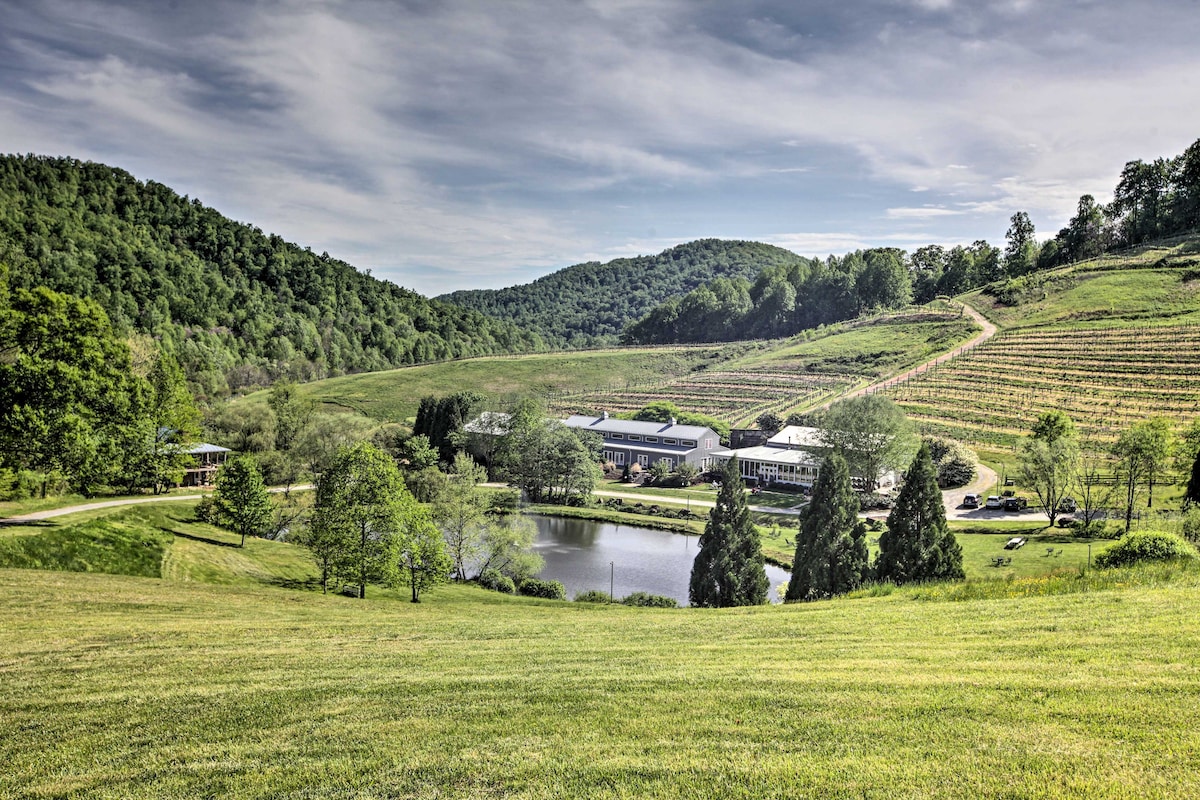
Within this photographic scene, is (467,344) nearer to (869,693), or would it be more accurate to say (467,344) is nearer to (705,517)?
(705,517)

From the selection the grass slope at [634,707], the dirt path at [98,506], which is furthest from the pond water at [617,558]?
the grass slope at [634,707]

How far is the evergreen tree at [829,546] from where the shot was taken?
1109 inches

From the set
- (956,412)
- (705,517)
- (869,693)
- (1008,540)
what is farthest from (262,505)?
(956,412)

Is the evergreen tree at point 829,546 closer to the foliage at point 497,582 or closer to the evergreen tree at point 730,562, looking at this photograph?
the evergreen tree at point 730,562

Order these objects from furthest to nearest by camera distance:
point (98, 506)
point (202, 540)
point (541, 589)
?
point (541, 589)
point (98, 506)
point (202, 540)

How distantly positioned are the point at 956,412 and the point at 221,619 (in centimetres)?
6862

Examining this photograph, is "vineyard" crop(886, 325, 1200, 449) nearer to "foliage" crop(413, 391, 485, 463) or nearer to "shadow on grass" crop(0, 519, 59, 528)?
"foliage" crop(413, 391, 485, 463)

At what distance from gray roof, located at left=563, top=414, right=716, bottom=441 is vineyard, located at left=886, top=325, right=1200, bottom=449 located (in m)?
21.2

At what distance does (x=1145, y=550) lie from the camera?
18.0 metres

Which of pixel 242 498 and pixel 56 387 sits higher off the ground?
pixel 56 387

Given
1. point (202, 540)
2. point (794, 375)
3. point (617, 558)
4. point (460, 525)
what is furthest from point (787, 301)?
point (202, 540)

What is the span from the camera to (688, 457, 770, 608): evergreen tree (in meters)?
29.9

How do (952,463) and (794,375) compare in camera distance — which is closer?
(952,463)

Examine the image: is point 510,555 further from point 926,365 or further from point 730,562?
point 926,365
